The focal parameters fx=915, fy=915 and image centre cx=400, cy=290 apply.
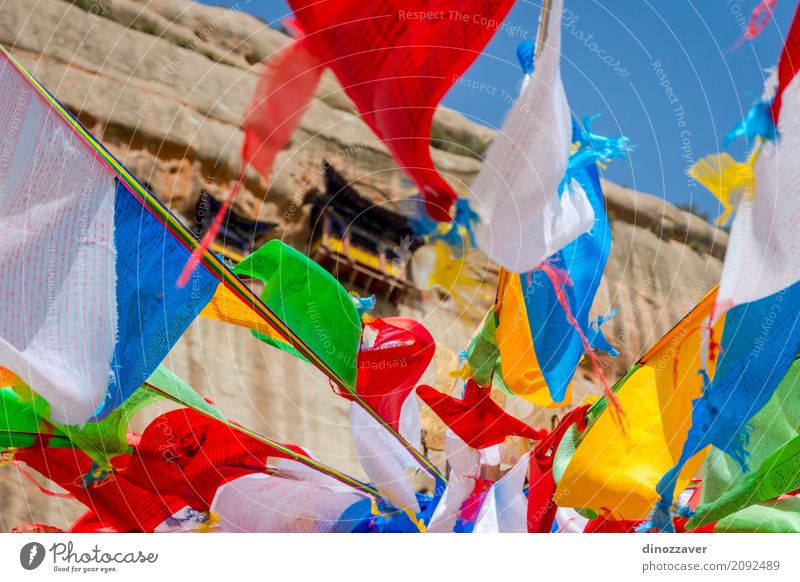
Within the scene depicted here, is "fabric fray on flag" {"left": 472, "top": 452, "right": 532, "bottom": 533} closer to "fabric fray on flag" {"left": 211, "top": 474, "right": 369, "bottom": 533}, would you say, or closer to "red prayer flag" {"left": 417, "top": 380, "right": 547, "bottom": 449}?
"red prayer flag" {"left": 417, "top": 380, "right": 547, "bottom": 449}

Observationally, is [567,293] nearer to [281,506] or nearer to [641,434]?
[641,434]

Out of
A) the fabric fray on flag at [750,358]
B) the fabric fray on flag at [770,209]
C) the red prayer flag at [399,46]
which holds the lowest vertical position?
the fabric fray on flag at [750,358]

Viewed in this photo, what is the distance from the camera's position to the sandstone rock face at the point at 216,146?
585 cm

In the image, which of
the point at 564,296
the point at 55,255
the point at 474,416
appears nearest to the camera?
the point at 55,255

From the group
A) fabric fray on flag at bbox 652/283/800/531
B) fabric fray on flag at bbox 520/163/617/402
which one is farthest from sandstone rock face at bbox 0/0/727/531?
fabric fray on flag at bbox 652/283/800/531

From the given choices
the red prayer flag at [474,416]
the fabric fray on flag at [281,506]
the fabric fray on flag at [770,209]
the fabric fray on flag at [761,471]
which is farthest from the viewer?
the red prayer flag at [474,416]

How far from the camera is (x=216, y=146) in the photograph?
6262 mm

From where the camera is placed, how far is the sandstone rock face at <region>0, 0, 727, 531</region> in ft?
19.2

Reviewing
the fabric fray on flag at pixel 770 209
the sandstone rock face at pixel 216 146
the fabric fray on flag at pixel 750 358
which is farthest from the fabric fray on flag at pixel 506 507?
the sandstone rock face at pixel 216 146

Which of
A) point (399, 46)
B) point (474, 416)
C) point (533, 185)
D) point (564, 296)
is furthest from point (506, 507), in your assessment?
point (399, 46)

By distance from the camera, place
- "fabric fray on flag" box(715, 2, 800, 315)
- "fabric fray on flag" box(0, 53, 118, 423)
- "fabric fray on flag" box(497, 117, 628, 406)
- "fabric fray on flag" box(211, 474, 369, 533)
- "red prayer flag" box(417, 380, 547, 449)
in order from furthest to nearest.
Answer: "red prayer flag" box(417, 380, 547, 449)
"fabric fray on flag" box(211, 474, 369, 533)
"fabric fray on flag" box(497, 117, 628, 406)
"fabric fray on flag" box(715, 2, 800, 315)
"fabric fray on flag" box(0, 53, 118, 423)

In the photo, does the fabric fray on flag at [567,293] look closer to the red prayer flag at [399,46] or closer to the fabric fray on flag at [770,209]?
the fabric fray on flag at [770,209]

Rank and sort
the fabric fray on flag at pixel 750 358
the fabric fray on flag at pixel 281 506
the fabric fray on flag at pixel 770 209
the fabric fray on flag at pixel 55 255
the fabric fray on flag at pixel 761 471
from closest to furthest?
the fabric fray on flag at pixel 55 255
the fabric fray on flag at pixel 770 209
the fabric fray on flag at pixel 750 358
the fabric fray on flag at pixel 761 471
the fabric fray on flag at pixel 281 506
